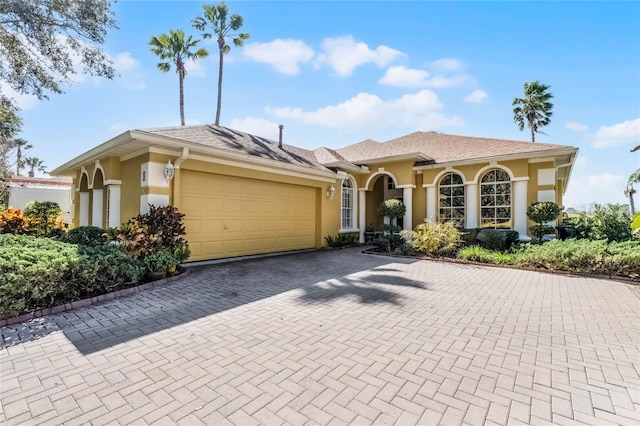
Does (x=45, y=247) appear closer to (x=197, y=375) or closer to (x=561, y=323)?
(x=197, y=375)

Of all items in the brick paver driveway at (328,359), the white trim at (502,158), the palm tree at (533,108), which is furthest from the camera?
the palm tree at (533,108)

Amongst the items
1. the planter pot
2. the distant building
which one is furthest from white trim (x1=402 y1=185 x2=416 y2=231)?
the distant building

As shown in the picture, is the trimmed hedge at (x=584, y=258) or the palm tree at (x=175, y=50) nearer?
the trimmed hedge at (x=584, y=258)

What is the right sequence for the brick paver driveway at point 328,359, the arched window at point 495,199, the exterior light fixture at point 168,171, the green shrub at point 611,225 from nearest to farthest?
the brick paver driveway at point 328,359 → the exterior light fixture at point 168,171 → the green shrub at point 611,225 → the arched window at point 495,199

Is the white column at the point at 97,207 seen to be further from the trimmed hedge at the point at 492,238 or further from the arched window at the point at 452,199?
the trimmed hedge at the point at 492,238

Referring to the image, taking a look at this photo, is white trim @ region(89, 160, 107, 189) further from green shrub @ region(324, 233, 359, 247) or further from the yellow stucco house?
green shrub @ region(324, 233, 359, 247)

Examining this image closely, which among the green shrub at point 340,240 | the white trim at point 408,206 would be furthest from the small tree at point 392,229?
the green shrub at point 340,240

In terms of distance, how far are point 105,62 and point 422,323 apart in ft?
40.5

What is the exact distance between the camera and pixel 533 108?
78.9ft

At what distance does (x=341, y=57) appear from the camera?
10289mm

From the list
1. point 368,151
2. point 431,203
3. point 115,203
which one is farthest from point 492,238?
point 115,203

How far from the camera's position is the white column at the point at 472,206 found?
11984 mm

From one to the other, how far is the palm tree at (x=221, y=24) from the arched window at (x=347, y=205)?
13.6 metres

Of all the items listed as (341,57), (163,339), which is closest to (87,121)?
(341,57)
